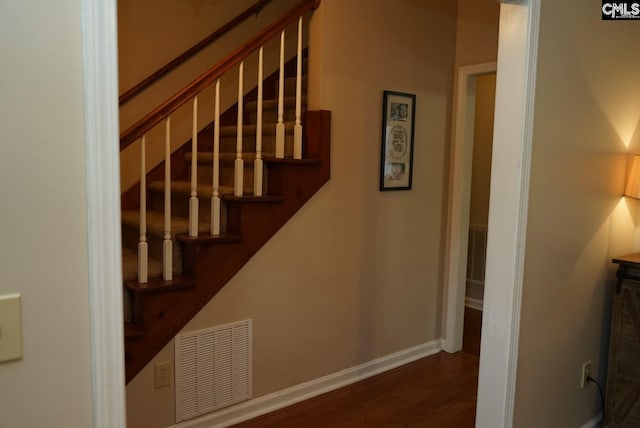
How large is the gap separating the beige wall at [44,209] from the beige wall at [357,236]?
162cm

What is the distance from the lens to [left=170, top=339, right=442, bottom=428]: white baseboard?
2617 mm

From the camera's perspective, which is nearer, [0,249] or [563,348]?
[0,249]

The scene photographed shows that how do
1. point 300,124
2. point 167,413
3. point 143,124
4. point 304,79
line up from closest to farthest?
1. point 143,124
2. point 167,413
3. point 300,124
4. point 304,79

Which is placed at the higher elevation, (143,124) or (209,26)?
(209,26)

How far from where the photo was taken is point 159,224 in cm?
258

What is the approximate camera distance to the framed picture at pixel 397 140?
318 cm

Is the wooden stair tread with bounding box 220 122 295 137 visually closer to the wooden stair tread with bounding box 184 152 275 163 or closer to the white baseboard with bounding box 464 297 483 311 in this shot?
the wooden stair tread with bounding box 184 152 275 163

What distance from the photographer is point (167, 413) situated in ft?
7.97

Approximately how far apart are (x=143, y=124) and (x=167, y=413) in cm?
142

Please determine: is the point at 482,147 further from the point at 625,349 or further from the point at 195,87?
the point at 195,87

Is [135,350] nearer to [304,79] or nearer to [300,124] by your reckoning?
[300,124]

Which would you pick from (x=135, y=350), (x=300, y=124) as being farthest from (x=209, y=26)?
(x=135, y=350)

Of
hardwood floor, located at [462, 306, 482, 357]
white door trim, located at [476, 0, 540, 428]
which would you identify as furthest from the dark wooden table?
hardwood floor, located at [462, 306, 482, 357]

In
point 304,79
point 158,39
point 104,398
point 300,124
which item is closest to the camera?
point 104,398
